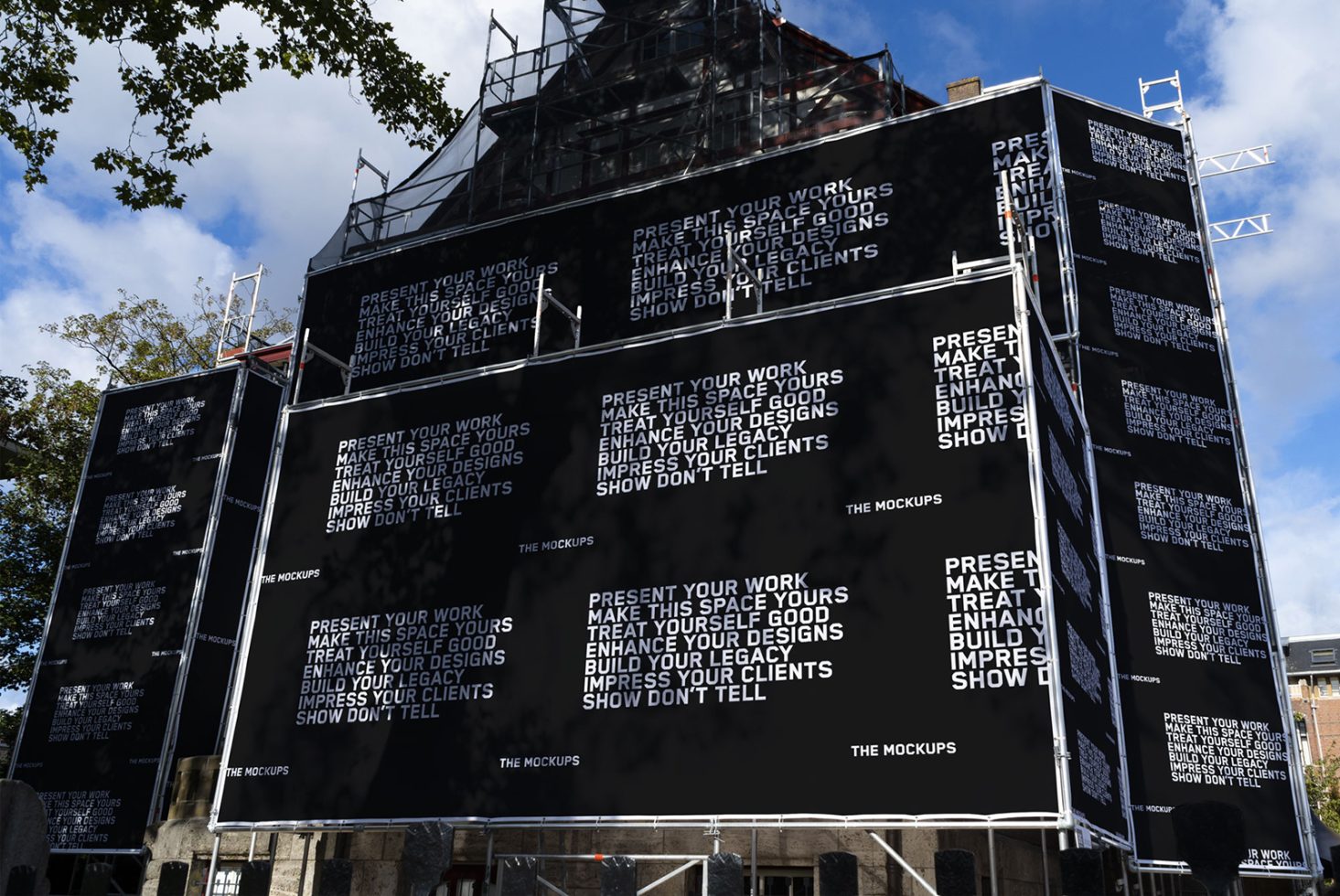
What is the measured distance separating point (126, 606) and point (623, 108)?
13.0 metres

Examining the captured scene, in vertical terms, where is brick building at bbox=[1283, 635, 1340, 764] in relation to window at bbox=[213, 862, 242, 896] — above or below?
above

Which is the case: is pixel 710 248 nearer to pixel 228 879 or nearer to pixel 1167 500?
pixel 1167 500

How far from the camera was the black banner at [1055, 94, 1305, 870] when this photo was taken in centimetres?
1570

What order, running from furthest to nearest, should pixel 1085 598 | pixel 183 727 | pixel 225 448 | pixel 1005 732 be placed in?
pixel 225 448 < pixel 183 727 < pixel 1085 598 < pixel 1005 732

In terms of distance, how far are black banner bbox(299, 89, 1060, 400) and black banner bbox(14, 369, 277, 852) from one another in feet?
9.62

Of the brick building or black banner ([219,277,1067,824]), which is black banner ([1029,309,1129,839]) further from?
the brick building

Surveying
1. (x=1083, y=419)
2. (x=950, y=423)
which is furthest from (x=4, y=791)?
(x=1083, y=419)

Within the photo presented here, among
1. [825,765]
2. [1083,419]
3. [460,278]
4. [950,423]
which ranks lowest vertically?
[825,765]

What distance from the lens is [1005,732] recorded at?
432 inches

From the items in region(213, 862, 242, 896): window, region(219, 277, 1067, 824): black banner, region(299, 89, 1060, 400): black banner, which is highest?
region(299, 89, 1060, 400): black banner

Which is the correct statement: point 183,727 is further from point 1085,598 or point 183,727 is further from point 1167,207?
point 1167,207

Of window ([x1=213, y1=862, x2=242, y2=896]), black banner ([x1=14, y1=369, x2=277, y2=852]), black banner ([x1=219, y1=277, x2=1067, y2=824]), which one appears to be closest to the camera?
black banner ([x1=219, y1=277, x2=1067, y2=824])

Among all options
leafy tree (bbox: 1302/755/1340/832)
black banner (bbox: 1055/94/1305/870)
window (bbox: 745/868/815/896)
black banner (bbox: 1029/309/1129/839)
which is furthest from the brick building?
window (bbox: 745/868/815/896)

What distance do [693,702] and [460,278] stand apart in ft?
35.2
